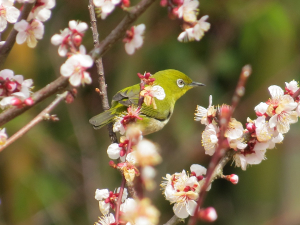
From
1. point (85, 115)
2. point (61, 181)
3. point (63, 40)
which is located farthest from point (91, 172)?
point (63, 40)

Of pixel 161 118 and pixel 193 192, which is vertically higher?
pixel 161 118

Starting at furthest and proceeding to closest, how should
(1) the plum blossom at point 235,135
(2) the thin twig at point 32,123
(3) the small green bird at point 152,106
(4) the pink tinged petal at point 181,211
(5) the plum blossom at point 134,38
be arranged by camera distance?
(3) the small green bird at point 152,106, (1) the plum blossom at point 235,135, (4) the pink tinged petal at point 181,211, (5) the plum blossom at point 134,38, (2) the thin twig at point 32,123

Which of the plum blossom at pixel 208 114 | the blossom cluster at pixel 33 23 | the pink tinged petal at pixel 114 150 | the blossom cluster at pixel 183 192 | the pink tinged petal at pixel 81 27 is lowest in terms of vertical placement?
the blossom cluster at pixel 183 192

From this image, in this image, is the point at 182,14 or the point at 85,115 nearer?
the point at 182,14

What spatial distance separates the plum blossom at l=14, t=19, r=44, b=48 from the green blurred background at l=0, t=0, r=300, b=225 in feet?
10.3

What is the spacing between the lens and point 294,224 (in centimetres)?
459

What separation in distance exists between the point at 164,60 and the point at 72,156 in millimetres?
1835

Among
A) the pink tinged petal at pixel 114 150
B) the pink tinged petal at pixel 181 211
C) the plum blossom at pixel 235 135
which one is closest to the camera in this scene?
the pink tinged petal at pixel 181 211

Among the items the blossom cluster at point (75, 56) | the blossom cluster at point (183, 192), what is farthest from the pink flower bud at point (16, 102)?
the blossom cluster at point (183, 192)

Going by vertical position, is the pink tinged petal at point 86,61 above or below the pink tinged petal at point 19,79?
below

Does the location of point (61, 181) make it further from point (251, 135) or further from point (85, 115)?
point (251, 135)

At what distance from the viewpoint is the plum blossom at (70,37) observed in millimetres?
1265

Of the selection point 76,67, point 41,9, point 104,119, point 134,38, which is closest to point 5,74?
point 41,9

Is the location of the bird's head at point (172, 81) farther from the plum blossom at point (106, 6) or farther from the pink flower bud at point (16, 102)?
the pink flower bud at point (16, 102)
